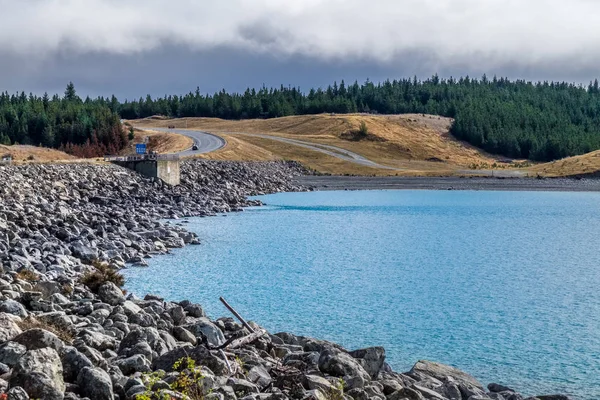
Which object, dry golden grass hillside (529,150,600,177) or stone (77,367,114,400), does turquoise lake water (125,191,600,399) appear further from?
dry golden grass hillside (529,150,600,177)

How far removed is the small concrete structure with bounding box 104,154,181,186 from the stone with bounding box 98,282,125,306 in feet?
172

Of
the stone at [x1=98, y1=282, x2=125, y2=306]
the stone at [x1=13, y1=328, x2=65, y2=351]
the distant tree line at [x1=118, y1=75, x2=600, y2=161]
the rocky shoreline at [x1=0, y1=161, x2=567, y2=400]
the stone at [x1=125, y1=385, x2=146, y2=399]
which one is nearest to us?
the stone at [x1=125, y1=385, x2=146, y2=399]

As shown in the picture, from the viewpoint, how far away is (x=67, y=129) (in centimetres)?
11425

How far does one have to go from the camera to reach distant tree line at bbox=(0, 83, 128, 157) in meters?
110

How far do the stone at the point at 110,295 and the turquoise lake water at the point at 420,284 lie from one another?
4.29 meters

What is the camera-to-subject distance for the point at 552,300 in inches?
1076

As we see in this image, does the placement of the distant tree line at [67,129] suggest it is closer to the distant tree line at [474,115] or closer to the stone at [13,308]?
the distant tree line at [474,115]

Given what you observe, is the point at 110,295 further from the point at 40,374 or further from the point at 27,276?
the point at 40,374

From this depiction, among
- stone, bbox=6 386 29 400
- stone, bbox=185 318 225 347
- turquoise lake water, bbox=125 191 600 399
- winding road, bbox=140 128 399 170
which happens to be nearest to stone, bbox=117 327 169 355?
stone, bbox=185 318 225 347

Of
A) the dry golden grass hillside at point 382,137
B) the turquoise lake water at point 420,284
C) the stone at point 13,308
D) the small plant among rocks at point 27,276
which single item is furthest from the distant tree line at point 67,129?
the stone at point 13,308

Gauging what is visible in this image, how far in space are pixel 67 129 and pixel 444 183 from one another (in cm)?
5639

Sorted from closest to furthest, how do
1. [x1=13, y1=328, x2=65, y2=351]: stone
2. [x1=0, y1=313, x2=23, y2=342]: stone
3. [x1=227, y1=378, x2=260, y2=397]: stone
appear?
[x1=227, y1=378, x2=260, y2=397]: stone, [x1=13, y1=328, x2=65, y2=351]: stone, [x1=0, y1=313, x2=23, y2=342]: stone

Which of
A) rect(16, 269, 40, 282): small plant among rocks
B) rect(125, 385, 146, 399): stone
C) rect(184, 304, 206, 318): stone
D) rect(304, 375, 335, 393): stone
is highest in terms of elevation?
rect(125, 385, 146, 399): stone

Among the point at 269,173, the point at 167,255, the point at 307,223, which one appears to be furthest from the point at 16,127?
the point at 167,255
